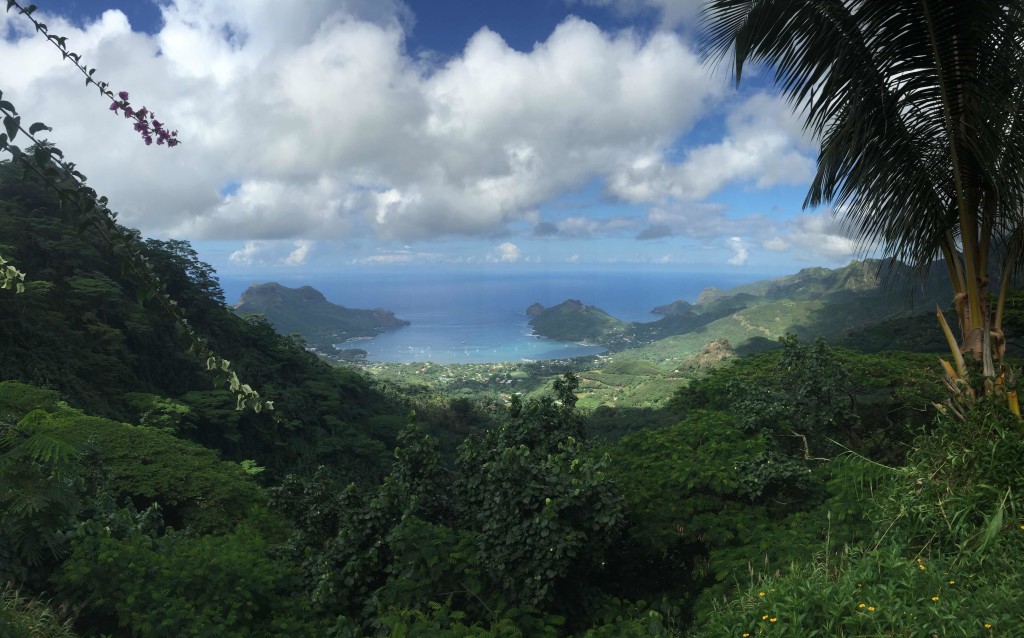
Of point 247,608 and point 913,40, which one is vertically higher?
point 913,40

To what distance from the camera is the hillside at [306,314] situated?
136 meters

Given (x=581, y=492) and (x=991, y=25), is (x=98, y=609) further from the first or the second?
(x=991, y=25)

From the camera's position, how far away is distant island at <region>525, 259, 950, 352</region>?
99.9m

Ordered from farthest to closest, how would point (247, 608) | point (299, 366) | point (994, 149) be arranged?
point (299, 366)
point (247, 608)
point (994, 149)

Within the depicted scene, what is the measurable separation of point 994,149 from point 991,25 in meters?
0.81

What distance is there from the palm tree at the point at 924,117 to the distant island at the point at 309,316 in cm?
11750

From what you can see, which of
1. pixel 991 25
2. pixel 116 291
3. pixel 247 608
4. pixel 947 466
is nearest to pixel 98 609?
pixel 247 608

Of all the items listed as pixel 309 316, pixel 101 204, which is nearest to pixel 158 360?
pixel 101 204

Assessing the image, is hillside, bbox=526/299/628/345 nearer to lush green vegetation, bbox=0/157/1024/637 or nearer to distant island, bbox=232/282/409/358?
distant island, bbox=232/282/409/358

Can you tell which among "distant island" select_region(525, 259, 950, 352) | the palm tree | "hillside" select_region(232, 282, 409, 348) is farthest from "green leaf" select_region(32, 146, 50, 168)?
"hillside" select_region(232, 282, 409, 348)

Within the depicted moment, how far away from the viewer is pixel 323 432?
90.6 feet

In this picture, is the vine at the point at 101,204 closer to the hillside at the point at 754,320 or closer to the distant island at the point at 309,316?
the hillside at the point at 754,320

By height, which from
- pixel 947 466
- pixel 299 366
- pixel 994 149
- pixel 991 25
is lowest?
pixel 299 366

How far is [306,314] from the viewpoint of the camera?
492ft
